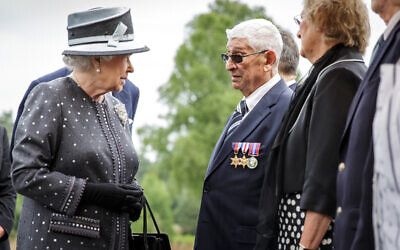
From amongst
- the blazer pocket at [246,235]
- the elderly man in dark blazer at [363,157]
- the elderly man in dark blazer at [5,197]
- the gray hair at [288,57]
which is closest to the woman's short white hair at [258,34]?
the gray hair at [288,57]

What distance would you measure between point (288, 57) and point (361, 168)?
2.02 metres

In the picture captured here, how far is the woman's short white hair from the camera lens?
3527 millimetres

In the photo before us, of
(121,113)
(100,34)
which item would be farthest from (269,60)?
(100,34)

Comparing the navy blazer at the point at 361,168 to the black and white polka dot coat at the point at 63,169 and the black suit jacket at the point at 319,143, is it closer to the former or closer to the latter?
the black suit jacket at the point at 319,143

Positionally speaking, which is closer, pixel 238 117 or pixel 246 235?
pixel 246 235

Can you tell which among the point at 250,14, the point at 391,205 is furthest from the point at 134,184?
the point at 250,14

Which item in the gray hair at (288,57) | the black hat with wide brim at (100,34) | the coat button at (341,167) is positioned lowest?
the coat button at (341,167)

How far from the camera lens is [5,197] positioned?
4.39 m

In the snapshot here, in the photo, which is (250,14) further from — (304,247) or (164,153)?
(304,247)

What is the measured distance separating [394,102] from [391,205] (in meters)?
0.33

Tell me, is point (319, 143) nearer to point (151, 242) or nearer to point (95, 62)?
point (151, 242)

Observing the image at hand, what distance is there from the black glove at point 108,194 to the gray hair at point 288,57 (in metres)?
1.63

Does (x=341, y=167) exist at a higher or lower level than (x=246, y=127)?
higher

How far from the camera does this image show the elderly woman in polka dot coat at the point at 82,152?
9.00ft
